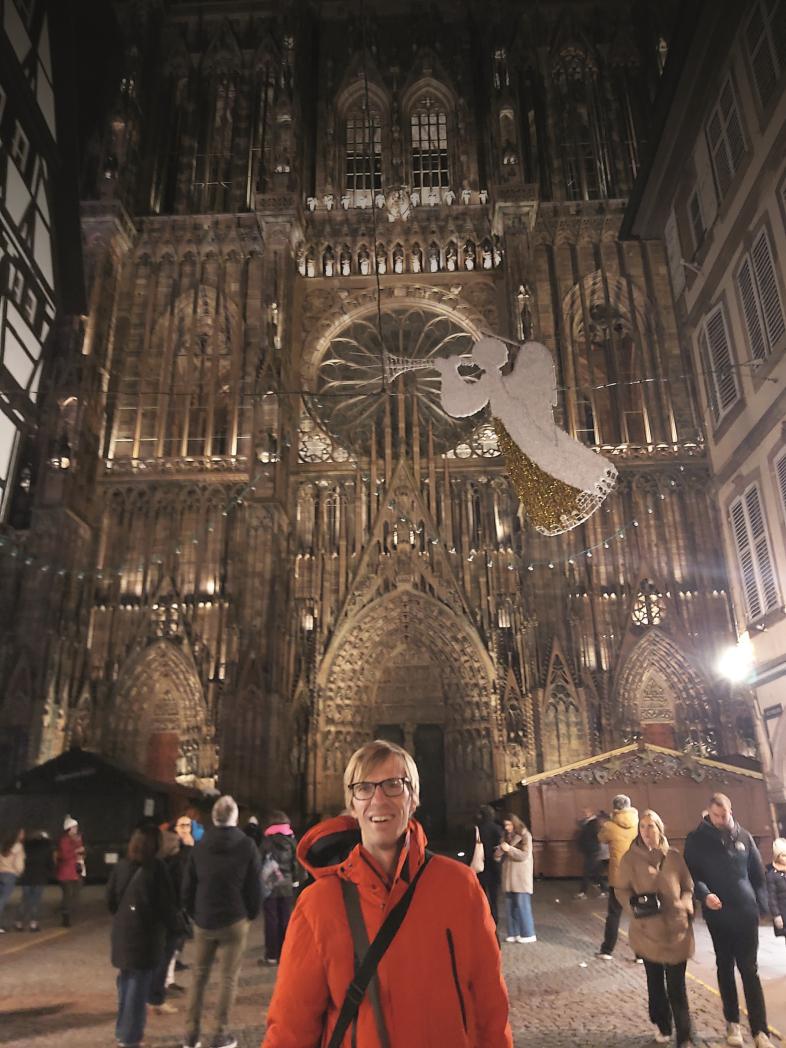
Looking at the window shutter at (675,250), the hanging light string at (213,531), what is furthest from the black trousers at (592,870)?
the window shutter at (675,250)

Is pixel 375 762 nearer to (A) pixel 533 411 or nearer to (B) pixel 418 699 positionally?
(A) pixel 533 411

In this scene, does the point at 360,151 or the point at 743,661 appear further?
the point at 360,151

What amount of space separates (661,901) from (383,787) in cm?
332

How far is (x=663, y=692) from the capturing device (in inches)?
727

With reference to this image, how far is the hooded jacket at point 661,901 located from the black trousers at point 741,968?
28cm

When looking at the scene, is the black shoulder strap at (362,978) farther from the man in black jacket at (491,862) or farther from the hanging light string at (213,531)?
the hanging light string at (213,531)

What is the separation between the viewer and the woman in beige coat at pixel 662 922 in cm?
457

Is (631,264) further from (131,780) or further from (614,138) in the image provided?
(131,780)

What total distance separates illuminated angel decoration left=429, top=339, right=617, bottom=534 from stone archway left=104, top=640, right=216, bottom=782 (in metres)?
13.4

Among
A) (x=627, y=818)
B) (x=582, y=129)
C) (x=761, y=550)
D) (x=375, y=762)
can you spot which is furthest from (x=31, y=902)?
(x=582, y=129)

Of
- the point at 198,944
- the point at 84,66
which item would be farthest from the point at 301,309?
the point at 198,944

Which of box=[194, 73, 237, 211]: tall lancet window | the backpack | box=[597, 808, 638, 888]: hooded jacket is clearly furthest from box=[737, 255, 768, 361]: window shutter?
box=[194, 73, 237, 211]: tall lancet window

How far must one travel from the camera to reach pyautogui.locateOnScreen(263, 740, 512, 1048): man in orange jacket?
1.99 meters

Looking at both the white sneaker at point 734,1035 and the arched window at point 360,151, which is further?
the arched window at point 360,151
